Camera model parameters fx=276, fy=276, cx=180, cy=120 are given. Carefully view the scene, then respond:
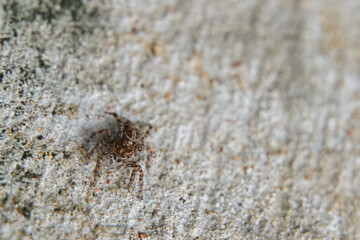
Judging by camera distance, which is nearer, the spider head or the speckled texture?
the speckled texture

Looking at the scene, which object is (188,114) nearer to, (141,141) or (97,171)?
(141,141)

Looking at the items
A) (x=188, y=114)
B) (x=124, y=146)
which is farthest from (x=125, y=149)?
(x=188, y=114)

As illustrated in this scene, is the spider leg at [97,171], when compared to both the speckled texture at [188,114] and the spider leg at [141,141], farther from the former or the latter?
the spider leg at [141,141]

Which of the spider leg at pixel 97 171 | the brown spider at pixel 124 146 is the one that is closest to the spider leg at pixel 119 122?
the brown spider at pixel 124 146

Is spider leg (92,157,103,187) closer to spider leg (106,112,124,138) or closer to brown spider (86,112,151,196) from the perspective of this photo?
brown spider (86,112,151,196)

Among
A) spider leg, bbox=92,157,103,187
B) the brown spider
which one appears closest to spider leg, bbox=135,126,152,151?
the brown spider

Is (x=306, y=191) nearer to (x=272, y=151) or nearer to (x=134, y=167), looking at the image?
(x=272, y=151)

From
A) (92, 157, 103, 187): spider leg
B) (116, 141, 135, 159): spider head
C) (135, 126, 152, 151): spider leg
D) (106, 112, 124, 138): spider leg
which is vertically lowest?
(92, 157, 103, 187): spider leg

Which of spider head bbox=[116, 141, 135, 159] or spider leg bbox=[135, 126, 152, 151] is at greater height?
spider leg bbox=[135, 126, 152, 151]
